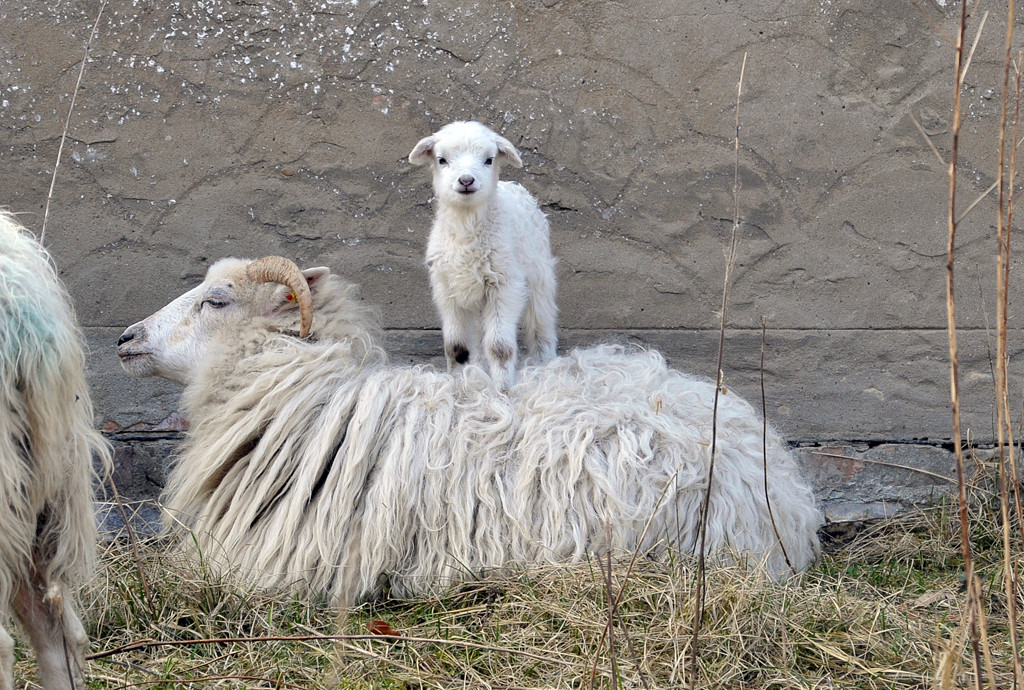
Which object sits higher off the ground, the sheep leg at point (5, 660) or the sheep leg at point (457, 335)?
the sheep leg at point (457, 335)

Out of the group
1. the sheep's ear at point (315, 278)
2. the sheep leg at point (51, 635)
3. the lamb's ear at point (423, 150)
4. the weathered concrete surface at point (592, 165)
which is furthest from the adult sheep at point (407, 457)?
the sheep leg at point (51, 635)

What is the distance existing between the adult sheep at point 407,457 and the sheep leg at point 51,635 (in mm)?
984

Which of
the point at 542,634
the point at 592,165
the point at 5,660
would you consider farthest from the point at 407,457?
the point at 592,165

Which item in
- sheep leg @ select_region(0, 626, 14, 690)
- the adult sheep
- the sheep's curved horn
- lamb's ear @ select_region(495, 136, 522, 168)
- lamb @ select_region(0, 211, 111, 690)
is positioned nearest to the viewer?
sheep leg @ select_region(0, 626, 14, 690)

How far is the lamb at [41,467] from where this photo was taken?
87.8 inches

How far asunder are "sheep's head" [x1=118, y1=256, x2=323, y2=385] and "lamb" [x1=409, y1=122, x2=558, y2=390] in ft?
1.75

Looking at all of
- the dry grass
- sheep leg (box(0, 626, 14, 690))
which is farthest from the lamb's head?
sheep leg (box(0, 626, 14, 690))

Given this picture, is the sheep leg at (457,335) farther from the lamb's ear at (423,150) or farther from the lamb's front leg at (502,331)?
the lamb's ear at (423,150)

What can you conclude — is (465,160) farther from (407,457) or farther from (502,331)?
(407,457)

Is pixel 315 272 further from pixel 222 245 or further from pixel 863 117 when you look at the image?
pixel 863 117

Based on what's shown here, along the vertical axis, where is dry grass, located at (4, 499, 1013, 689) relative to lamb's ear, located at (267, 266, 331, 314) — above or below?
below

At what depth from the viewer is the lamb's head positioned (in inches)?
136

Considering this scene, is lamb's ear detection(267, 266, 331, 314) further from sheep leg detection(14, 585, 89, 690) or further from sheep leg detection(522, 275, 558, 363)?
sheep leg detection(14, 585, 89, 690)

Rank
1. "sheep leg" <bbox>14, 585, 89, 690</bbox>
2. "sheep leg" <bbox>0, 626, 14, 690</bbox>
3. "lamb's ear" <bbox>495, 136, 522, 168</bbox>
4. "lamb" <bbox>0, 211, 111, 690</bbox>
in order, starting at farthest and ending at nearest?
"lamb's ear" <bbox>495, 136, 522, 168</bbox>, "sheep leg" <bbox>14, 585, 89, 690</bbox>, "lamb" <bbox>0, 211, 111, 690</bbox>, "sheep leg" <bbox>0, 626, 14, 690</bbox>
